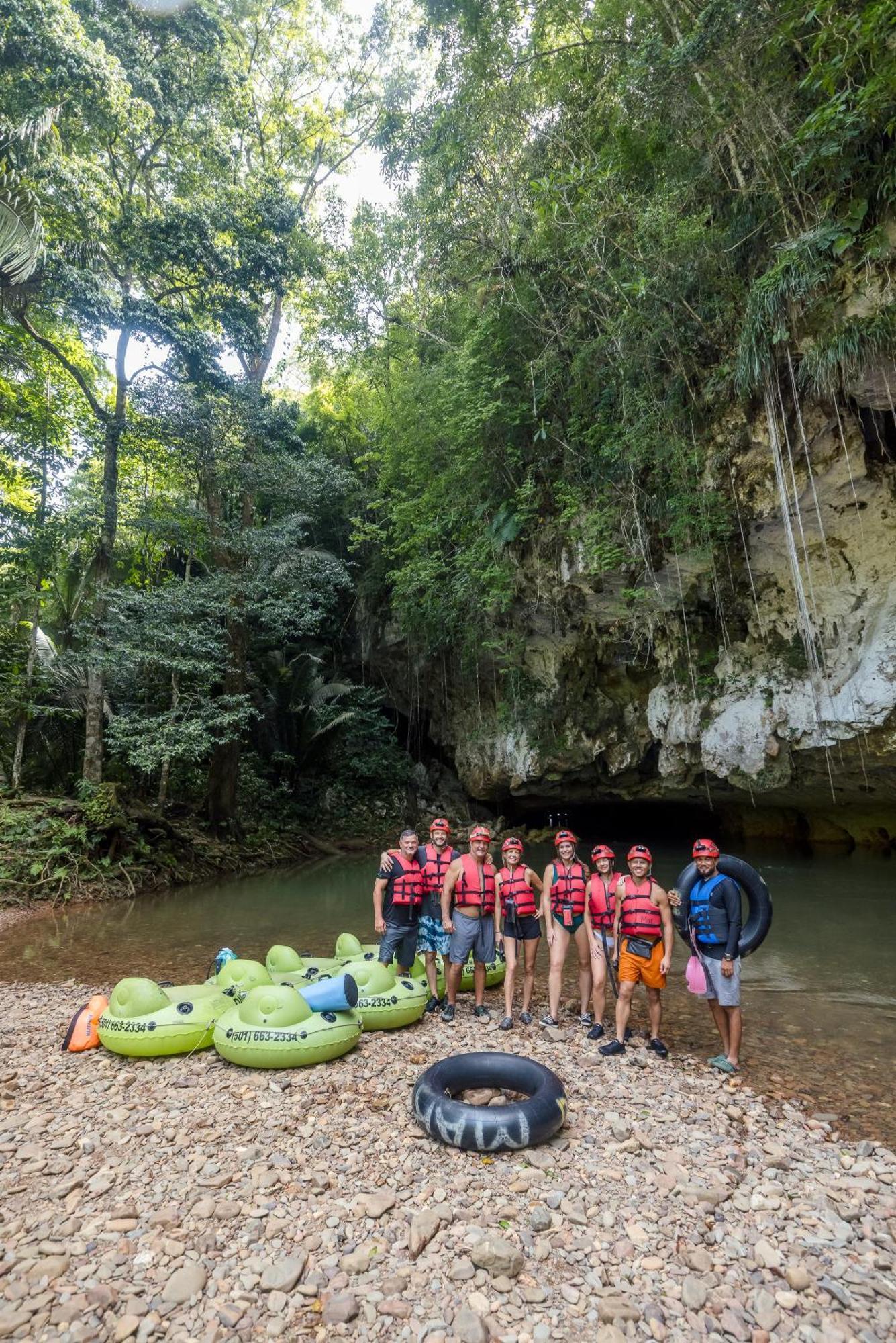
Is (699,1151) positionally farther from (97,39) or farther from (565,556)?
(97,39)

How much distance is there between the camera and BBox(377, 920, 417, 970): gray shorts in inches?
213

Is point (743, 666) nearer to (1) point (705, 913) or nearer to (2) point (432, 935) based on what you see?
(1) point (705, 913)

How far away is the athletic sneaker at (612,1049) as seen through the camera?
14.6 feet

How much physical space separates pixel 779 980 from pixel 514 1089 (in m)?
3.93

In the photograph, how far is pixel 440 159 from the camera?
428 inches

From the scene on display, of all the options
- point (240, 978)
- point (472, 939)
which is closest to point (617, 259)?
point (472, 939)

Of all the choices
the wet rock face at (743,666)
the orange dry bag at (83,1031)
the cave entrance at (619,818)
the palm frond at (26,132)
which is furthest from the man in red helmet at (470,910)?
the palm frond at (26,132)

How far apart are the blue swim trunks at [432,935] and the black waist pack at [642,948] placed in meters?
1.62

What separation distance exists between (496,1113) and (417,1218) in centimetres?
67

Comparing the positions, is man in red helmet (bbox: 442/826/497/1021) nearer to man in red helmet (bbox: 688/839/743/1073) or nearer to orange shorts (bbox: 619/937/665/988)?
orange shorts (bbox: 619/937/665/988)

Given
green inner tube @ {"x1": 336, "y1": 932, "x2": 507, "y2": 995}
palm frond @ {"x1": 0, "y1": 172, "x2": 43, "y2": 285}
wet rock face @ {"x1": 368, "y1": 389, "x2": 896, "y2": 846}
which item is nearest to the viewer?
green inner tube @ {"x1": 336, "y1": 932, "x2": 507, "y2": 995}

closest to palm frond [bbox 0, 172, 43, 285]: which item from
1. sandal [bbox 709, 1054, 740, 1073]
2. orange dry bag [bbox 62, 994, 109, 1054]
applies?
orange dry bag [bbox 62, 994, 109, 1054]

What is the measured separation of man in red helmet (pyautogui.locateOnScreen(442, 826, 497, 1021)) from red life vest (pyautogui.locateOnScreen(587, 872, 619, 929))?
2.62 ft

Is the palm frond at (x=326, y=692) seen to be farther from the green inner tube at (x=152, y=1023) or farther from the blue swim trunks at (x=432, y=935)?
the green inner tube at (x=152, y=1023)
